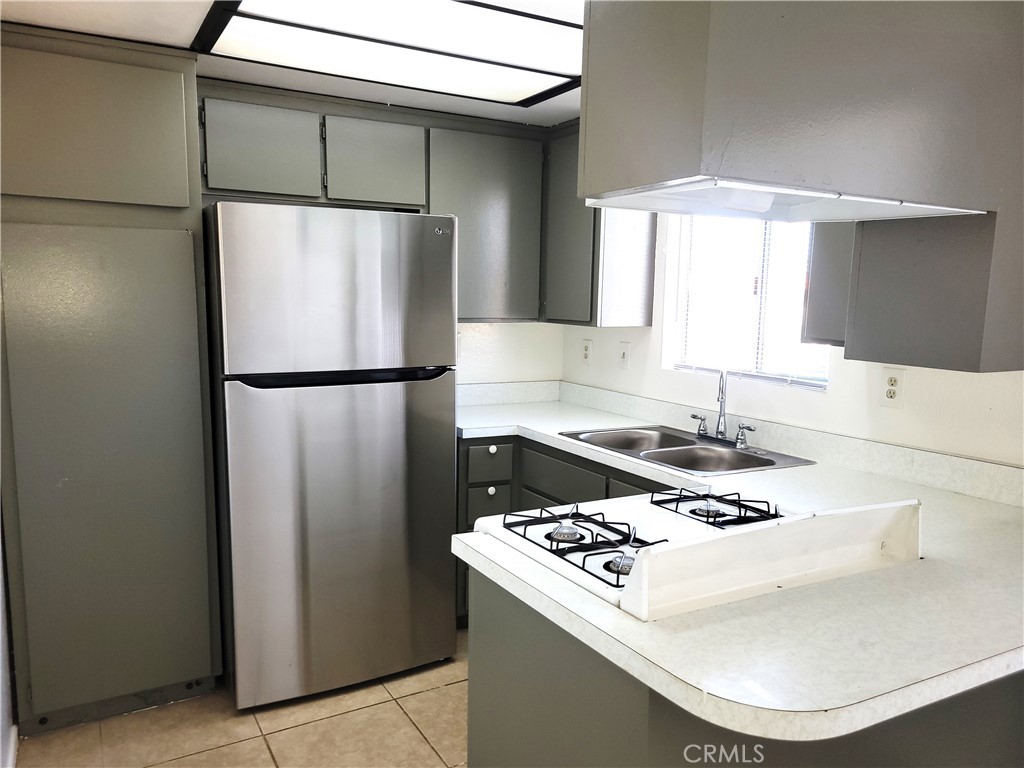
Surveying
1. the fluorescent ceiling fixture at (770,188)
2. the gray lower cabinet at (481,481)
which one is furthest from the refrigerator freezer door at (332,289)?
the fluorescent ceiling fixture at (770,188)

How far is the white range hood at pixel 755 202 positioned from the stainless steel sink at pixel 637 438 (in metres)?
1.65

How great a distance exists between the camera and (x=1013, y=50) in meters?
1.27

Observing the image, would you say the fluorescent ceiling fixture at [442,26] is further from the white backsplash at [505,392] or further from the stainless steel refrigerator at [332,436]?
the white backsplash at [505,392]

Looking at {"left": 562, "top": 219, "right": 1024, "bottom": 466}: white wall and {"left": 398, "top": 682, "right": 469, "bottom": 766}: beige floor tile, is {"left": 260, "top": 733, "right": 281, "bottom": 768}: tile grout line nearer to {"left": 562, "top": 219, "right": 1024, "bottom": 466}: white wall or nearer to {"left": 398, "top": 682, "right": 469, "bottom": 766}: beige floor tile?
{"left": 398, "top": 682, "right": 469, "bottom": 766}: beige floor tile

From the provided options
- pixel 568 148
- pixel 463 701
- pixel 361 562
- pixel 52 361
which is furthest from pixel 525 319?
pixel 52 361

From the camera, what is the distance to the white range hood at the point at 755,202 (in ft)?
3.62

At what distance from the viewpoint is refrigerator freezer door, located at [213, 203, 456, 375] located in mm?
2383

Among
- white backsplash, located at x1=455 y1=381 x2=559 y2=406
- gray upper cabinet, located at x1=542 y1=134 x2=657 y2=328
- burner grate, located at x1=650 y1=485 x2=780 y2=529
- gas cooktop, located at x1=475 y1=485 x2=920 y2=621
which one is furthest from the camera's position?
white backsplash, located at x1=455 y1=381 x2=559 y2=406

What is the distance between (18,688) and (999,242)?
116 inches

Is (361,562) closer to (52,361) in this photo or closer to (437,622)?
(437,622)

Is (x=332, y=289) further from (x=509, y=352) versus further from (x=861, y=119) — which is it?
(x=861, y=119)

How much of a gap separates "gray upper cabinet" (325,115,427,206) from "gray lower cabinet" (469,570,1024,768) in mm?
1865

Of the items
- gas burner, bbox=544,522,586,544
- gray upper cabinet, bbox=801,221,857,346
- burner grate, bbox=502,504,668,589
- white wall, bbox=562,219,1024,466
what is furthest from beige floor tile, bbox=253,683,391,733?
gray upper cabinet, bbox=801,221,857,346

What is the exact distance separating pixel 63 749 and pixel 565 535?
1908 millimetres
